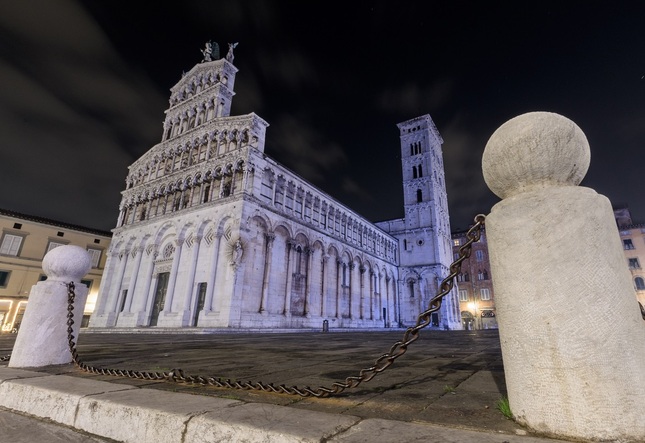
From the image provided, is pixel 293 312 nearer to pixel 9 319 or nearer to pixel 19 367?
pixel 19 367

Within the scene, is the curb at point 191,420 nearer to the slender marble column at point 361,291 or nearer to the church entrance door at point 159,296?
the church entrance door at point 159,296

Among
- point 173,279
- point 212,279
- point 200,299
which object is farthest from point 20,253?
point 212,279

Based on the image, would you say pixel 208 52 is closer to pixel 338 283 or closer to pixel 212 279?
pixel 212 279

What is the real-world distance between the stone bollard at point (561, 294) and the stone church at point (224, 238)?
17.2 meters

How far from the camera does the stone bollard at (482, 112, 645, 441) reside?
4.58 feet

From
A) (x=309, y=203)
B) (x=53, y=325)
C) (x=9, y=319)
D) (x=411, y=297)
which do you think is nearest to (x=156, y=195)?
(x=309, y=203)

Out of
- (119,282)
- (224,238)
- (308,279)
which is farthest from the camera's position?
(119,282)

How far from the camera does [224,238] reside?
19688 millimetres

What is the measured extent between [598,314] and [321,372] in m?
2.65

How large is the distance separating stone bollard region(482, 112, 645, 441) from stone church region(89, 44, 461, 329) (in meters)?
17.2

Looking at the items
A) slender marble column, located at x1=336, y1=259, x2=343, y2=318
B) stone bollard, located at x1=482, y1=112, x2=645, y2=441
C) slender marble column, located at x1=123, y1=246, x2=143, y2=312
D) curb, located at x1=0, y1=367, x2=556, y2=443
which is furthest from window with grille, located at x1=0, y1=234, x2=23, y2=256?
stone bollard, located at x1=482, y1=112, x2=645, y2=441

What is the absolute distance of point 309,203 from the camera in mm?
26531

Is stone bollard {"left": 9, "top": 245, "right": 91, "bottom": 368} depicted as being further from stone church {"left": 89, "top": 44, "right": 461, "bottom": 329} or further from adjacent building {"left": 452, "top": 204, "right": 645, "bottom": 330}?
adjacent building {"left": 452, "top": 204, "right": 645, "bottom": 330}

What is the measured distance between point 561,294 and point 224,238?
19.6 m
